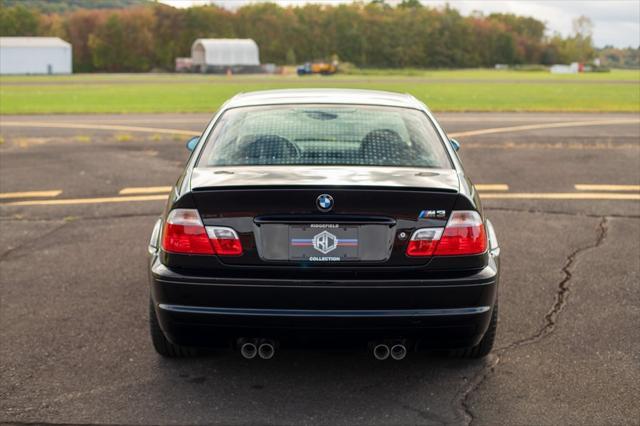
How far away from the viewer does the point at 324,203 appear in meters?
3.54

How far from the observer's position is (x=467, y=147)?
14.1 metres

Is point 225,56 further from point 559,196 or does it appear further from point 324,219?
point 324,219

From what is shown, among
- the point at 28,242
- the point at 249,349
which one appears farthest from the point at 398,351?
the point at 28,242

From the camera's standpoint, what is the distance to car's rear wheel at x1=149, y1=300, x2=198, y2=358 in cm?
421

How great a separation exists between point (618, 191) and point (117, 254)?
609 cm

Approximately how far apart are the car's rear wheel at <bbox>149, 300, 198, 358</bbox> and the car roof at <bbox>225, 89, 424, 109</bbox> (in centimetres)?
139

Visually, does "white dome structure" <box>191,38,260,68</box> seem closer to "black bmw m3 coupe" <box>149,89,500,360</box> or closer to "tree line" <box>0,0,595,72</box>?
"tree line" <box>0,0,595,72</box>

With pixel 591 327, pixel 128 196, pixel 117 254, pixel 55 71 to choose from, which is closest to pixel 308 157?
pixel 591 327

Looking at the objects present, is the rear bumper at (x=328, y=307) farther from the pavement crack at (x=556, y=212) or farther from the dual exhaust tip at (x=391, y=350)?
the pavement crack at (x=556, y=212)

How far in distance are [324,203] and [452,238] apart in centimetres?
59

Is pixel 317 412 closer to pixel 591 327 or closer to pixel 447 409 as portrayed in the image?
pixel 447 409

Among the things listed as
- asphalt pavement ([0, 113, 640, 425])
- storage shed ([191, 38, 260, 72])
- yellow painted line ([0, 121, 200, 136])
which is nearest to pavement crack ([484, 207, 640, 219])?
asphalt pavement ([0, 113, 640, 425])

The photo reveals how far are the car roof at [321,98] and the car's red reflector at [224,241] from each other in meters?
1.37

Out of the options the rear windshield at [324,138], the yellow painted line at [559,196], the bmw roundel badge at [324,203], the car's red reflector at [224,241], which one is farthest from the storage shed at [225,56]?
the bmw roundel badge at [324,203]
